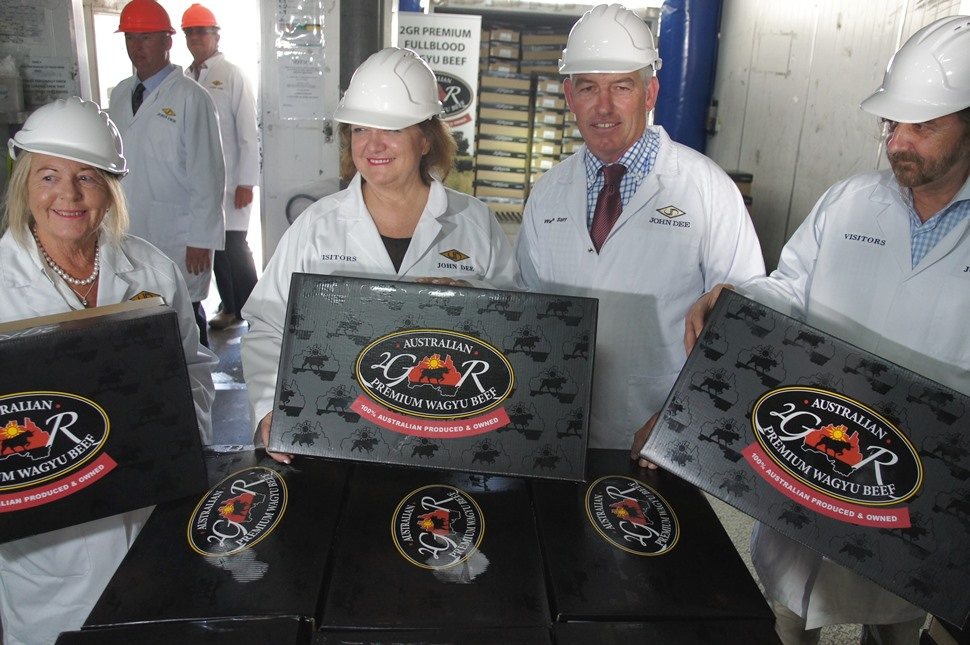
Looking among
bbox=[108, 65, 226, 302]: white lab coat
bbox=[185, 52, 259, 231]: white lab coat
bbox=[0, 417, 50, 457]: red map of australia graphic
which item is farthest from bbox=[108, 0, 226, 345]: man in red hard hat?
bbox=[0, 417, 50, 457]: red map of australia graphic

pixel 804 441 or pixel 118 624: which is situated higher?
pixel 804 441

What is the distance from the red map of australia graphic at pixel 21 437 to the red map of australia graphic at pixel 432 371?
1.84 feet

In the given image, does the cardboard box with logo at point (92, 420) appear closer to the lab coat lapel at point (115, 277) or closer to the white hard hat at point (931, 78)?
the lab coat lapel at point (115, 277)

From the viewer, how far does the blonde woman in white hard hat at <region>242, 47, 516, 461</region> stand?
1.56 meters

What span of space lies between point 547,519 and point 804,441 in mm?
413

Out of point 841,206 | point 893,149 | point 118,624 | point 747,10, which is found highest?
point 747,10

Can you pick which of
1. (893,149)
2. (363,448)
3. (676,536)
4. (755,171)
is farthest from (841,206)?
(755,171)

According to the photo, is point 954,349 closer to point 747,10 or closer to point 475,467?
point 475,467

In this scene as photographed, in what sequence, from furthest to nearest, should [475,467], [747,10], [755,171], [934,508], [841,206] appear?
[747,10] < [755,171] < [841,206] < [475,467] < [934,508]

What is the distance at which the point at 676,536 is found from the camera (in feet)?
3.51

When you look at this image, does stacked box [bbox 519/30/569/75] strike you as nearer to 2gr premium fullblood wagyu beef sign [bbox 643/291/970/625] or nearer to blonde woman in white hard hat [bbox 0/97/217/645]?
blonde woman in white hard hat [bbox 0/97/217/645]

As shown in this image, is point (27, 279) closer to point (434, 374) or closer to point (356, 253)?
point (356, 253)

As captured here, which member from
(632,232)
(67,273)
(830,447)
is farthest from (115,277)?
(830,447)

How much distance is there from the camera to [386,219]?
66.9 inches
